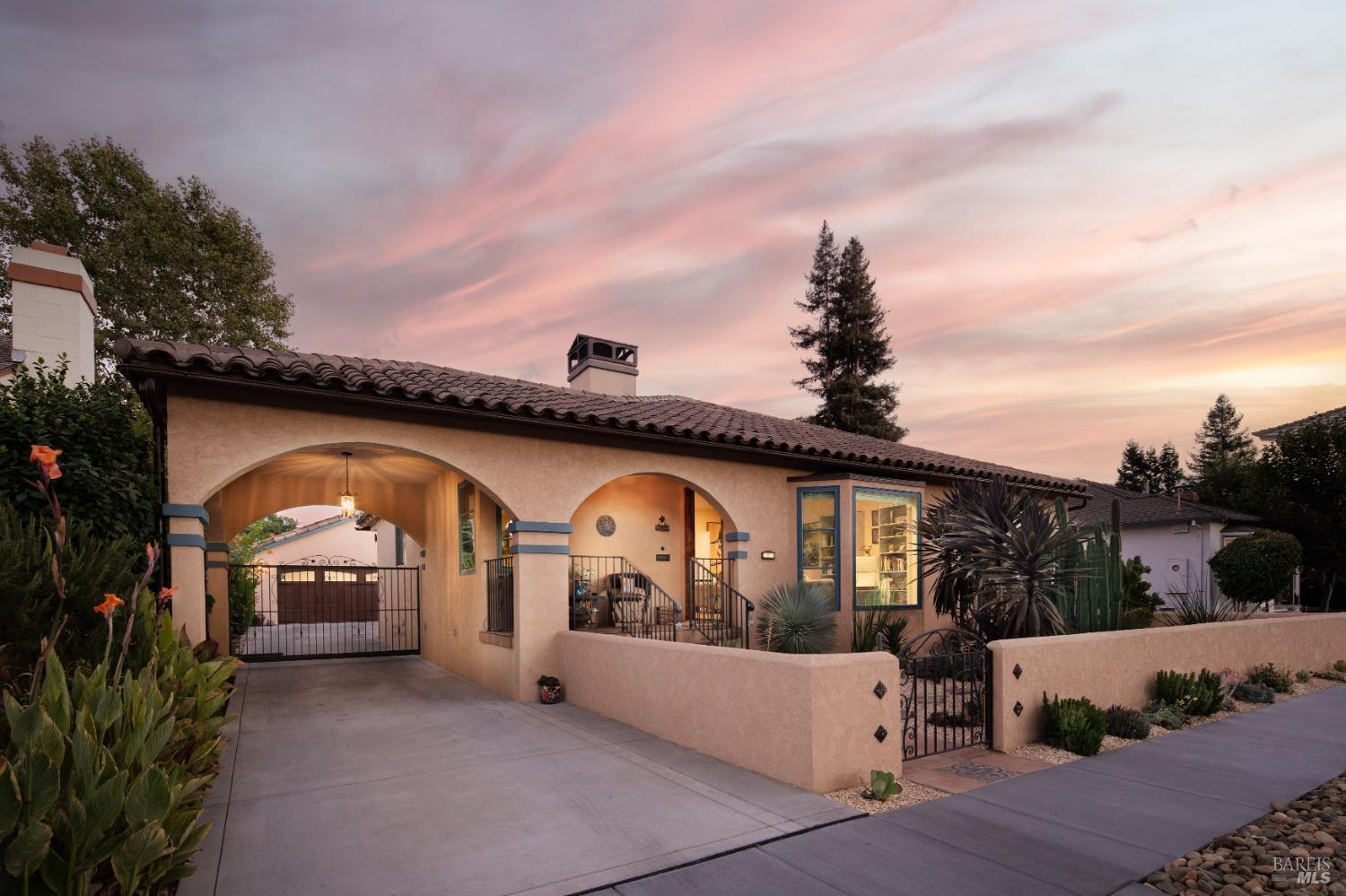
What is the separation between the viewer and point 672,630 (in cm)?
1110

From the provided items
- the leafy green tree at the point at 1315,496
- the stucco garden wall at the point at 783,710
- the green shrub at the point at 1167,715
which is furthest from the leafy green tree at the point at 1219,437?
the stucco garden wall at the point at 783,710

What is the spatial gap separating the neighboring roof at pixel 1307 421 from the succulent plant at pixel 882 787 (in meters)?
22.2

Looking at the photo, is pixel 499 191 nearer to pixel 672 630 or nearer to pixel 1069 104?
pixel 672 630

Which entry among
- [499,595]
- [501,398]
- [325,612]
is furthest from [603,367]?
[325,612]

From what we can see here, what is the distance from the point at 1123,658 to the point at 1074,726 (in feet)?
6.70

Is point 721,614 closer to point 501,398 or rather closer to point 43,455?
point 501,398

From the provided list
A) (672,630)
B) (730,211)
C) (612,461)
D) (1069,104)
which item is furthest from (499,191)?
(1069,104)

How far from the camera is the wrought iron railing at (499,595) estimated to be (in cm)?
995

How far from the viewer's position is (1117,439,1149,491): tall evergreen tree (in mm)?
50331

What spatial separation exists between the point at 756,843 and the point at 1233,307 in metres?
14.9

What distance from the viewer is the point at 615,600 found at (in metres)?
11.3

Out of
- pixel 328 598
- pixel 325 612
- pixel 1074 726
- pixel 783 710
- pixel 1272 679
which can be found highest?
pixel 783 710

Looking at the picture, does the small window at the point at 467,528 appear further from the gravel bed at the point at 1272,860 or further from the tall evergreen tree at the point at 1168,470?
the tall evergreen tree at the point at 1168,470

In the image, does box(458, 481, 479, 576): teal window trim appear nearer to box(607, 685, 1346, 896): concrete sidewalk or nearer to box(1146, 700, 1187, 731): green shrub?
box(607, 685, 1346, 896): concrete sidewalk
